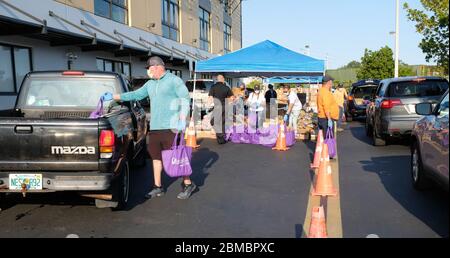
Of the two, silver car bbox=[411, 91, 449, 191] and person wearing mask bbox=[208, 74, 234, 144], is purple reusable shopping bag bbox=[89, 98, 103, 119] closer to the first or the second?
silver car bbox=[411, 91, 449, 191]

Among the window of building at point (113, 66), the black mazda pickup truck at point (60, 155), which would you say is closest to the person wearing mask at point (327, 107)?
the black mazda pickup truck at point (60, 155)

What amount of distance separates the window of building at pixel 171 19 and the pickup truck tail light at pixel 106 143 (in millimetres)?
21356

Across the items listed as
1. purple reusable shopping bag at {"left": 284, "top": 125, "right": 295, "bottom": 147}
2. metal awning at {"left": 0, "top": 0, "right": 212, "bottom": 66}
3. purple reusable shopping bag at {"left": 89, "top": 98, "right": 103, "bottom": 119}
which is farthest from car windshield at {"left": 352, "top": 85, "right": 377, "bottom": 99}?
purple reusable shopping bag at {"left": 89, "top": 98, "right": 103, "bottom": 119}

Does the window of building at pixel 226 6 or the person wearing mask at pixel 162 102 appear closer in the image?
the person wearing mask at pixel 162 102

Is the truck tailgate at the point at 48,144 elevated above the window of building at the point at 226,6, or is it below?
below

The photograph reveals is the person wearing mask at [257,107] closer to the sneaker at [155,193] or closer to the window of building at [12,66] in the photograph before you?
the sneaker at [155,193]

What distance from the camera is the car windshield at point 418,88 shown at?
9766 millimetres

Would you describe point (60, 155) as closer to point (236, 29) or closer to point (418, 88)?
point (418, 88)

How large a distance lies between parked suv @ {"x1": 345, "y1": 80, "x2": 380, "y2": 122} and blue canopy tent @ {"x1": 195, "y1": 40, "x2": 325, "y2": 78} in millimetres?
7706

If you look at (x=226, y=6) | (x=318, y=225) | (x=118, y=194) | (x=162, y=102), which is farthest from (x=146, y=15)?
(x=318, y=225)

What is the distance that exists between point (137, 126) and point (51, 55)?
32.3 ft

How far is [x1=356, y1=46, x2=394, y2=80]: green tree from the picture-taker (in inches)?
1409
